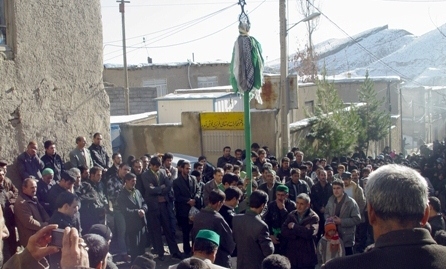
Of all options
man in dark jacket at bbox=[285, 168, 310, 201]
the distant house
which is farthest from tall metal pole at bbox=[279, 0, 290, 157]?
the distant house

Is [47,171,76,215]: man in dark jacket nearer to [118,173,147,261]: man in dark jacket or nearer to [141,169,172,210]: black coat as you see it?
[118,173,147,261]: man in dark jacket

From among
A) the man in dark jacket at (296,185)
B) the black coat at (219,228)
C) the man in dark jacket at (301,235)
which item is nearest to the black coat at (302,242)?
the man in dark jacket at (301,235)

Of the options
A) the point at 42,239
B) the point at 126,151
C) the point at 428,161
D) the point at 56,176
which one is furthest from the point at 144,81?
the point at 42,239

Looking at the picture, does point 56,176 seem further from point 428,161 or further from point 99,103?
point 428,161

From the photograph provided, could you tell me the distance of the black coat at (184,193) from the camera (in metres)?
11.0

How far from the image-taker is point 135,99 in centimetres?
3134

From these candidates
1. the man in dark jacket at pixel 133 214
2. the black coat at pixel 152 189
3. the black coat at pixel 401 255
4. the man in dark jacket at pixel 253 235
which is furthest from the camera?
the black coat at pixel 152 189

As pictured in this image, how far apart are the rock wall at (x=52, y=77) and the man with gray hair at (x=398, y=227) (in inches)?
344

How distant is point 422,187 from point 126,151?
17274mm

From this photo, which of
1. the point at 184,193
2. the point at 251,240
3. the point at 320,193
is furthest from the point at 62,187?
the point at 320,193

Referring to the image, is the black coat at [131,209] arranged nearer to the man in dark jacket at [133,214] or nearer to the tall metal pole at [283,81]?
the man in dark jacket at [133,214]

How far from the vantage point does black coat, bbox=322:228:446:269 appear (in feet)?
9.30

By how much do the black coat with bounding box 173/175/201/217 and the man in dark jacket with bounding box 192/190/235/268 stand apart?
346cm

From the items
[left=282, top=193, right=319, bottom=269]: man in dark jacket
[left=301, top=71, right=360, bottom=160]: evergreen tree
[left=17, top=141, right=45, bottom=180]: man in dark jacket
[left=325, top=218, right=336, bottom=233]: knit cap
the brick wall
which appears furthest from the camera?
the brick wall
